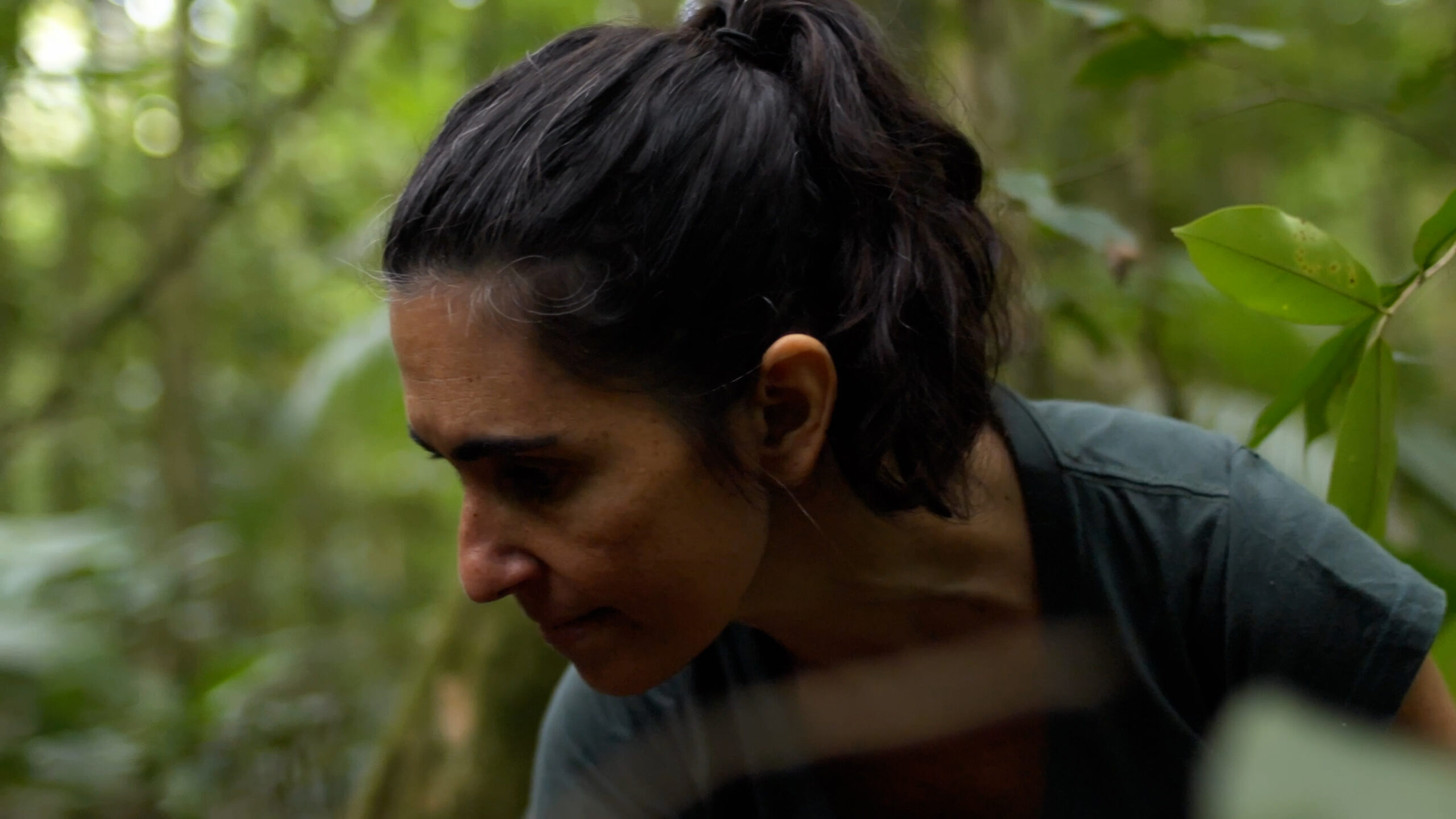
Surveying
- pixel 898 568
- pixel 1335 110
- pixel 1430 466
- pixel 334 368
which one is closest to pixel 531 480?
pixel 898 568

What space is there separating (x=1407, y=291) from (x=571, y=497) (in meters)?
0.82

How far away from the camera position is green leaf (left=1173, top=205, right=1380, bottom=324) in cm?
116

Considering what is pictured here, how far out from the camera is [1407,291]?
3.98 feet

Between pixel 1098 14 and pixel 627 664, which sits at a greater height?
pixel 1098 14

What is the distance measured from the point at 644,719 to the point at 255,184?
13.8 feet

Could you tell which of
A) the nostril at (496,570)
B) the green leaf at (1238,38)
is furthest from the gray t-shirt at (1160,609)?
the green leaf at (1238,38)

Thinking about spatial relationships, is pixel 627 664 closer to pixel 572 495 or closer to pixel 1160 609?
pixel 572 495

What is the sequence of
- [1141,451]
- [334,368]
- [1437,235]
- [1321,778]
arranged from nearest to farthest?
[1321,778]
[1437,235]
[1141,451]
[334,368]

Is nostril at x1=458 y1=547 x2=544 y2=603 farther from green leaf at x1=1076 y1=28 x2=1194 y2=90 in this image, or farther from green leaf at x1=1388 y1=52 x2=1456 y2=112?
green leaf at x1=1388 y1=52 x2=1456 y2=112

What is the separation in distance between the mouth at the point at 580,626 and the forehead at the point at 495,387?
19 cm

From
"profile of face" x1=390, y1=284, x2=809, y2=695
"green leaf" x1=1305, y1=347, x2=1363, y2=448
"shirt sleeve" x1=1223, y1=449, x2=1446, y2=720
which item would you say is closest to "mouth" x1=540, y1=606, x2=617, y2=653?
"profile of face" x1=390, y1=284, x2=809, y2=695

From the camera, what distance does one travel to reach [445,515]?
751cm

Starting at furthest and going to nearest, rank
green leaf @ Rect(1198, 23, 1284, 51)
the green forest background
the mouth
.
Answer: the green forest background < green leaf @ Rect(1198, 23, 1284, 51) < the mouth

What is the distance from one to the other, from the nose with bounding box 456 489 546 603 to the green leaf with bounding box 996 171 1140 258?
0.95 m
